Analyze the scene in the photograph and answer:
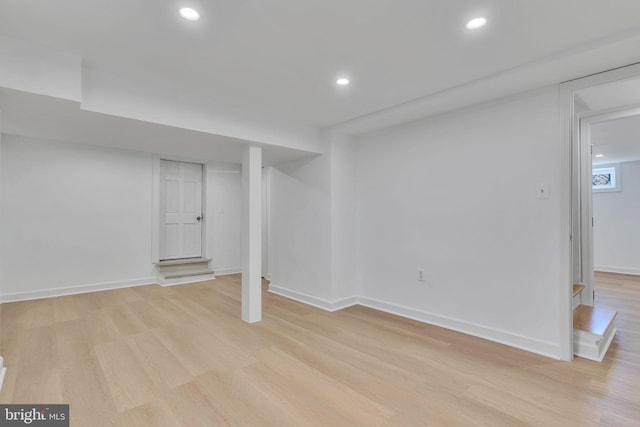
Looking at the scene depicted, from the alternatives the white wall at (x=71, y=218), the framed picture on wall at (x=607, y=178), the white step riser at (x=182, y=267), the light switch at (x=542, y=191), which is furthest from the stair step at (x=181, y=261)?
the framed picture on wall at (x=607, y=178)

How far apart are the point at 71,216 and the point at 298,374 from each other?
174 inches

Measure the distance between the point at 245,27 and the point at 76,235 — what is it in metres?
4.52

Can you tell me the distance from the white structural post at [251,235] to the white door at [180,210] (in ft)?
9.65

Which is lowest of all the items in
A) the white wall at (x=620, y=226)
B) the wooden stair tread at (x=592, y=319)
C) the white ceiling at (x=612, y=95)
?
the wooden stair tread at (x=592, y=319)

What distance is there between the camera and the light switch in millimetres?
2602

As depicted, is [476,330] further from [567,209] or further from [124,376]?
[124,376]

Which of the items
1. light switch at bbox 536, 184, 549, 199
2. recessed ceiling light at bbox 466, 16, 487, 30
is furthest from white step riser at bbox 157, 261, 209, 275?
recessed ceiling light at bbox 466, 16, 487, 30

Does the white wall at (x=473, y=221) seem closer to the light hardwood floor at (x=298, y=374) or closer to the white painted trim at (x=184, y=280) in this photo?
the light hardwood floor at (x=298, y=374)

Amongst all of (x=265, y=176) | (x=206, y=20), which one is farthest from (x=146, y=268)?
(x=206, y=20)

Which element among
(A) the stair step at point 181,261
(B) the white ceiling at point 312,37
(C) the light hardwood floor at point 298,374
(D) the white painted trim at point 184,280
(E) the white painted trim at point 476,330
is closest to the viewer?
(B) the white ceiling at point 312,37

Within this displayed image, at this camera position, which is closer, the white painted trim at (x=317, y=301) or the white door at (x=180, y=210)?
the white painted trim at (x=317, y=301)

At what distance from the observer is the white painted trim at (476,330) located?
2581mm

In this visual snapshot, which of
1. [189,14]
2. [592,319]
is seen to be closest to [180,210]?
[189,14]

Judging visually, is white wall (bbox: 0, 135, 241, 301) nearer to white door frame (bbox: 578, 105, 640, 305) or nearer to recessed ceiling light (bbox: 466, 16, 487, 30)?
recessed ceiling light (bbox: 466, 16, 487, 30)
